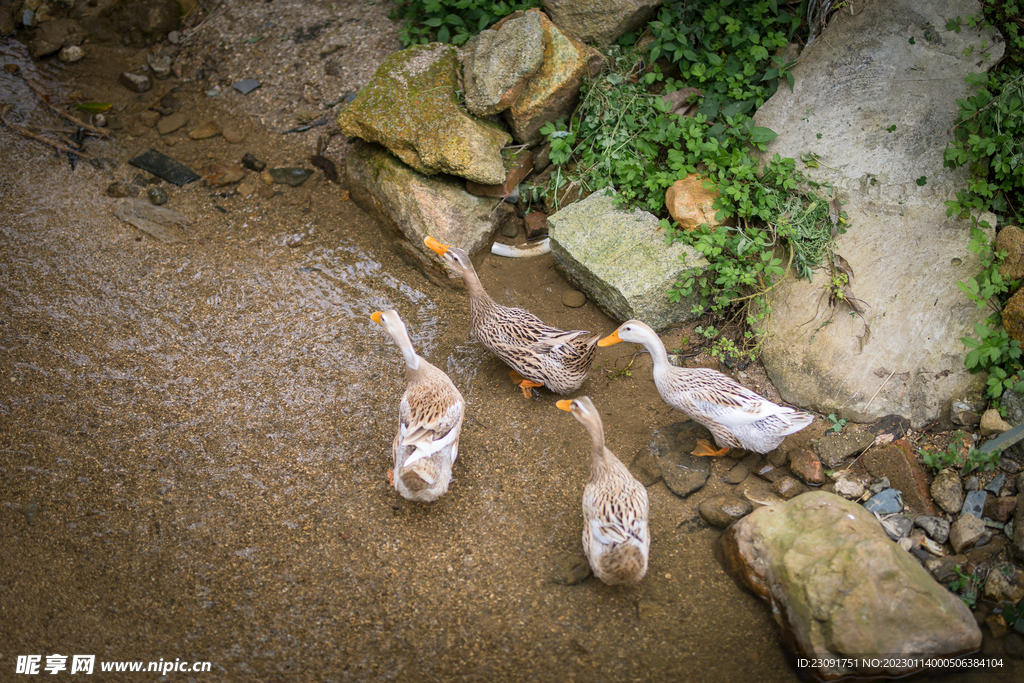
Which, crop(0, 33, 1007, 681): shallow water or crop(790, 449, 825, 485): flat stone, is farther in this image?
crop(790, 449, 825, 485): flat stone

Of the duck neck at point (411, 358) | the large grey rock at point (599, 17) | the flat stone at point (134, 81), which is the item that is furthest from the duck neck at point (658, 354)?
the flat stone at point (134, 81)

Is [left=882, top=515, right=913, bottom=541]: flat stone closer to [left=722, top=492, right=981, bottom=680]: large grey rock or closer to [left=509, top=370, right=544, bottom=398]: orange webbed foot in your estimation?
[left=722, top=492, right=981, bottom=680]: large grey rock

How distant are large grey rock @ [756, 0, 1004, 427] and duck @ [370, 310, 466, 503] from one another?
7.62ft

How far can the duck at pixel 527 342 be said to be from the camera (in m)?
4.05

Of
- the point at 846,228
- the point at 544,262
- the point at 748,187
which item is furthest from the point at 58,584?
the point at 846,228

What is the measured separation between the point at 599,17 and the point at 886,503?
440 centimetres

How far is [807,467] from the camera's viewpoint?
12.1 feet

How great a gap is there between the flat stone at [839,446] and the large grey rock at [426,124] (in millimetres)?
3160

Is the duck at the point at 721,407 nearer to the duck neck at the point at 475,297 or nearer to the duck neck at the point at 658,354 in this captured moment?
the duck neck at the point at 658,354

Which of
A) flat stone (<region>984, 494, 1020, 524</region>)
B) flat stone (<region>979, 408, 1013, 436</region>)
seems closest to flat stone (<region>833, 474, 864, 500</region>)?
flat stone (<region>984, 494, 1020, 524</region>)

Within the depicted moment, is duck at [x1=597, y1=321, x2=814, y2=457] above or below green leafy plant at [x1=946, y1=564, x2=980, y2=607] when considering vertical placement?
above

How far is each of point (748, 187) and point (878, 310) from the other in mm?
1282

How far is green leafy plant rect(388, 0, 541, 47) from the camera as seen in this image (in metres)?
5.47

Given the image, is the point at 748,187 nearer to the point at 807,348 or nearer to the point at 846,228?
the point at 846,228
